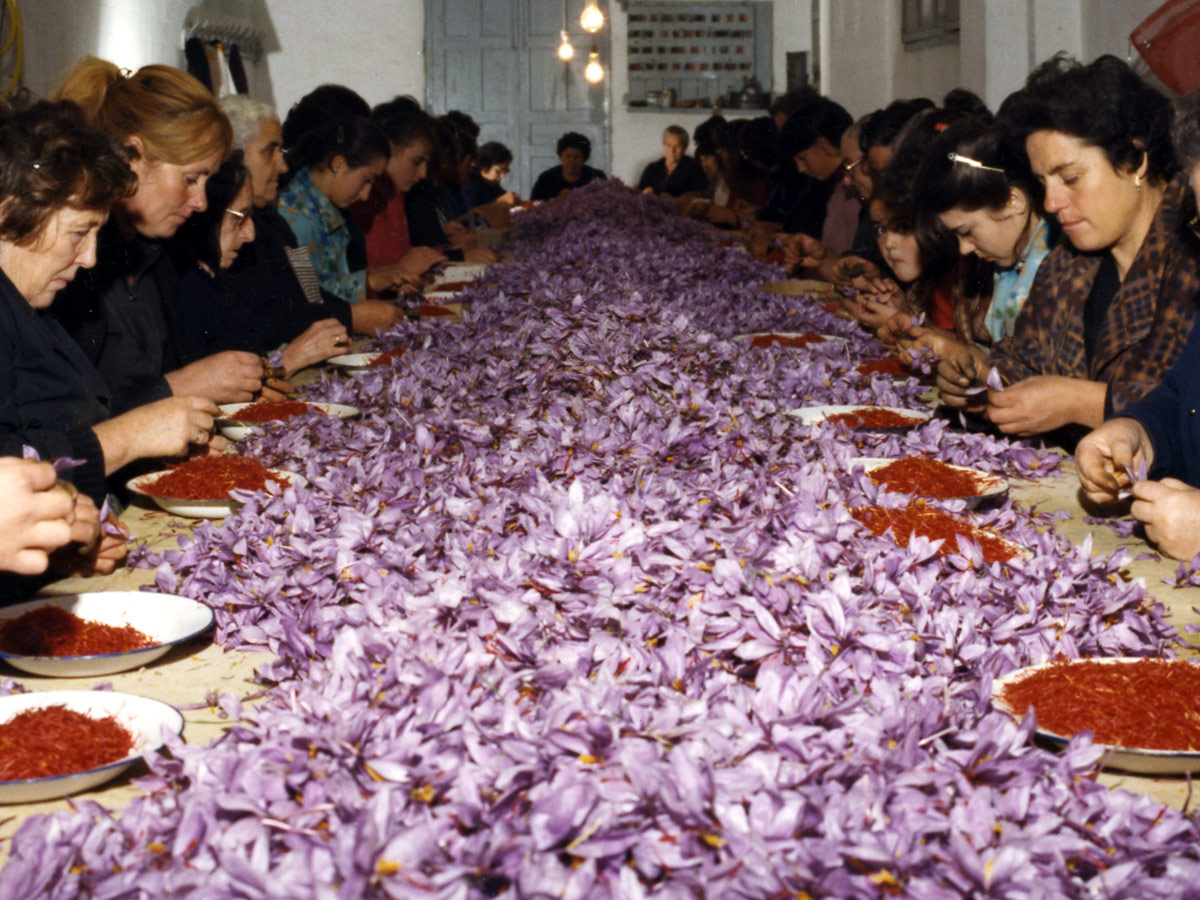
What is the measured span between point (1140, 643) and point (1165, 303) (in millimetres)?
1145

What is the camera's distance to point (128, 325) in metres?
2.38

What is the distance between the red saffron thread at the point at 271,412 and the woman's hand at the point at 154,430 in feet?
0.79

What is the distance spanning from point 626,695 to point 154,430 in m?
1.24

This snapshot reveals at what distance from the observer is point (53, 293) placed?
5.93 feet

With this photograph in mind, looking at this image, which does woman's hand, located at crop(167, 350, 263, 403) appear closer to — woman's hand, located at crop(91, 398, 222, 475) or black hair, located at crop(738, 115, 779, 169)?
woman's hand, located at crop(91, 398, 222, 475)

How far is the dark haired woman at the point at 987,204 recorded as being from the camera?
2.38 meters

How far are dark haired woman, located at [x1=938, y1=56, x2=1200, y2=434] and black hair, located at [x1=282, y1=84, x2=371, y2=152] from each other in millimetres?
2923

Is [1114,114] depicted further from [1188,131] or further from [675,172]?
[675,172]

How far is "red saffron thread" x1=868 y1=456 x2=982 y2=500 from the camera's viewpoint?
1.47 meters

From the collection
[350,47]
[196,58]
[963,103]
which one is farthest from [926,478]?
[350,47]

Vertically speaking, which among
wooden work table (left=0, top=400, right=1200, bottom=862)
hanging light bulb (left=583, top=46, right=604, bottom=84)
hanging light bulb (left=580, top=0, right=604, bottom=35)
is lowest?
wooden work table (left=0, top=400, right=1200, bottom=862)

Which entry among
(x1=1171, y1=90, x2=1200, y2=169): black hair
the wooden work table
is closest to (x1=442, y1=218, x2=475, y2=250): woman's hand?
the wooden work table

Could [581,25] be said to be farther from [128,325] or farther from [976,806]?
[976,806]

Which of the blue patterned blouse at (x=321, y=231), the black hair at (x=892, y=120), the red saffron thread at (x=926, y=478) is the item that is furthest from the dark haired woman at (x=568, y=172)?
the red saffron thread at (x=926, y=478)
